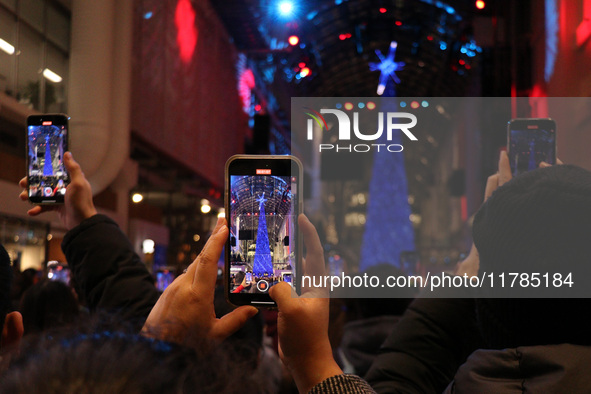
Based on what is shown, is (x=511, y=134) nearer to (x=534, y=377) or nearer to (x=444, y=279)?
(x=444, y=279)

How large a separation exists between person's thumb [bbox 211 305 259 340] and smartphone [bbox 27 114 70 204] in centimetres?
46

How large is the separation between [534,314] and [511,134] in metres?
0.46

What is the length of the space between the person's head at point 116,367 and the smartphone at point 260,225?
38 centimetres

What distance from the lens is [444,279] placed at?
106 centimetres

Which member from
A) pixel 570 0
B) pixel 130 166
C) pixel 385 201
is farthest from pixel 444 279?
pixel 385 201

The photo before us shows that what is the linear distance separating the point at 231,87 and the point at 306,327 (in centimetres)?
1119

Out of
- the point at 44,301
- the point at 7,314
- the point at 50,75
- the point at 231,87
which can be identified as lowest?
the point at 44,301

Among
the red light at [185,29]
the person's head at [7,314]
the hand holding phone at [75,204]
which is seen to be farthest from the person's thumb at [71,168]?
the red light at [185,29]

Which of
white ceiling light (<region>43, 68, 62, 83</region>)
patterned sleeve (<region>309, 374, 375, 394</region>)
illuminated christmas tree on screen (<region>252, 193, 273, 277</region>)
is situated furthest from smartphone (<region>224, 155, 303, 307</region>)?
white ceiling light (<region>43, 68, 62, 83</region>)

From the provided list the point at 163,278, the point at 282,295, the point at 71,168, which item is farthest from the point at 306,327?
the point at 163,278

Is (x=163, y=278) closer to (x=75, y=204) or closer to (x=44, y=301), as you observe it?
(x=44, y=301)

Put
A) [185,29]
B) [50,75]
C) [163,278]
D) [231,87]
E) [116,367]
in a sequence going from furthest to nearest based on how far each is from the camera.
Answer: [231,87], [185,29], [163,278], [50,75], [116,367]

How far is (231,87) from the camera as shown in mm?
11688

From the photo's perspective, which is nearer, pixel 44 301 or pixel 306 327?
pixel 306 327
